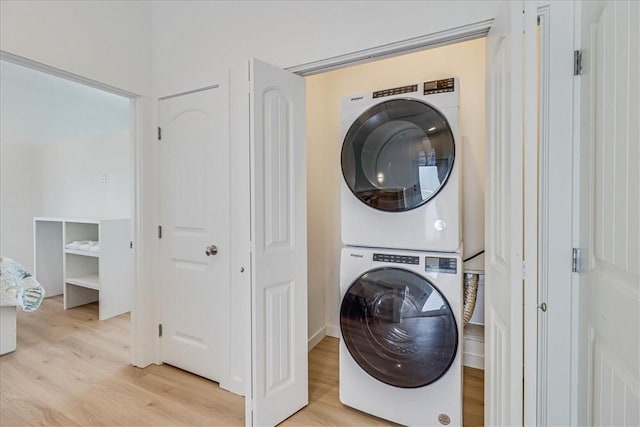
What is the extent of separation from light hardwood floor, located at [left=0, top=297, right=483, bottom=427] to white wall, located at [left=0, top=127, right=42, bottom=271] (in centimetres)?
194

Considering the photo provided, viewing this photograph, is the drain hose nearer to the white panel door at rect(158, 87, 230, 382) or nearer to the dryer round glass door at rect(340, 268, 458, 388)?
the dryer round glass door at rect(340, 268, 458, 388)

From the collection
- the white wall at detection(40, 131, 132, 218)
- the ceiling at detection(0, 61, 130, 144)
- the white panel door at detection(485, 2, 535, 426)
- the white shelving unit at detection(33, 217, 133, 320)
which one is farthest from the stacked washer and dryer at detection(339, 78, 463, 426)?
the white wall at detection(40, 131, 132, 218)

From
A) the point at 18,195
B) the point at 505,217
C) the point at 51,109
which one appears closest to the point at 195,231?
the point at 505,217

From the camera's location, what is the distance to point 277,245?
5.30 feet

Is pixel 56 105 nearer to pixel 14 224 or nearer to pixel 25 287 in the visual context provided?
pixel 14 224

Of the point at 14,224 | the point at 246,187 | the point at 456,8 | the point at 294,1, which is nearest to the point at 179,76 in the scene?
the point at 294,1

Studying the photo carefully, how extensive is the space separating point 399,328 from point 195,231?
55.7 inches

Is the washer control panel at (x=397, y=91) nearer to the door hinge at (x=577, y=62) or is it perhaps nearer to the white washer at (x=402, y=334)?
the door hinge at (x=577, y=62)

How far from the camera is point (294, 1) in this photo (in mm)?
1732

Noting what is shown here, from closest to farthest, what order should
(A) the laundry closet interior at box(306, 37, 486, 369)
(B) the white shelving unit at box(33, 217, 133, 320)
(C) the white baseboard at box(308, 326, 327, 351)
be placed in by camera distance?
(A) the laundry closet interior at box(306, 37, 486, 369)
(C) the white baseboard at box(308, 326, 327, 351)
(B) the white shelving unit at box(33, 217, 133, 320)

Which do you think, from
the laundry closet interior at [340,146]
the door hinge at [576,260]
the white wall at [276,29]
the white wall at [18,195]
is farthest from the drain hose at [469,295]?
the white wall at [18,195]

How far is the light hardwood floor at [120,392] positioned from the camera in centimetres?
167

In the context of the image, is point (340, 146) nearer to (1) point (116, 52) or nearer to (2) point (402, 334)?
(2) point (402, 334)

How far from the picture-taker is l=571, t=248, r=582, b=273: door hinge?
1.02 meters
